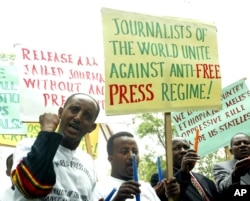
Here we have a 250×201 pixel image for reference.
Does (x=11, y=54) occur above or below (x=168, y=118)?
above

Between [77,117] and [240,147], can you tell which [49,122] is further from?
[240,147]

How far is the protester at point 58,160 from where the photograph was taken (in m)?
2.53

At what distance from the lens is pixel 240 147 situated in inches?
195

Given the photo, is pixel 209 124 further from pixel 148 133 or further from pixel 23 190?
pixel 148 133

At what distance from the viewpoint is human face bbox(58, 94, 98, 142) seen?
2922 millimetres

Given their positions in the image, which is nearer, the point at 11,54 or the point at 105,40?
the point at 105,40

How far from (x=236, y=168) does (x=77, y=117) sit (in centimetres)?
182

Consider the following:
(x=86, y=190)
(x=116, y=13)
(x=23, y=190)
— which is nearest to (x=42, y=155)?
(x=23, y=190)

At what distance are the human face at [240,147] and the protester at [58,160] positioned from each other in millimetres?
2186

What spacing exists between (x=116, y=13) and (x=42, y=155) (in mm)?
1828

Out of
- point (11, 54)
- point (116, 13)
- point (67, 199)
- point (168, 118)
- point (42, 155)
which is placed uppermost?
point (11, 54)

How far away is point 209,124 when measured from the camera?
6324mm

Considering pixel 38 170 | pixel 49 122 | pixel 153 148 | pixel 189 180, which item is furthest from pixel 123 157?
pixel 153 148

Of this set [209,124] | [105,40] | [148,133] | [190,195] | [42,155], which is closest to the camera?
[42,155]
